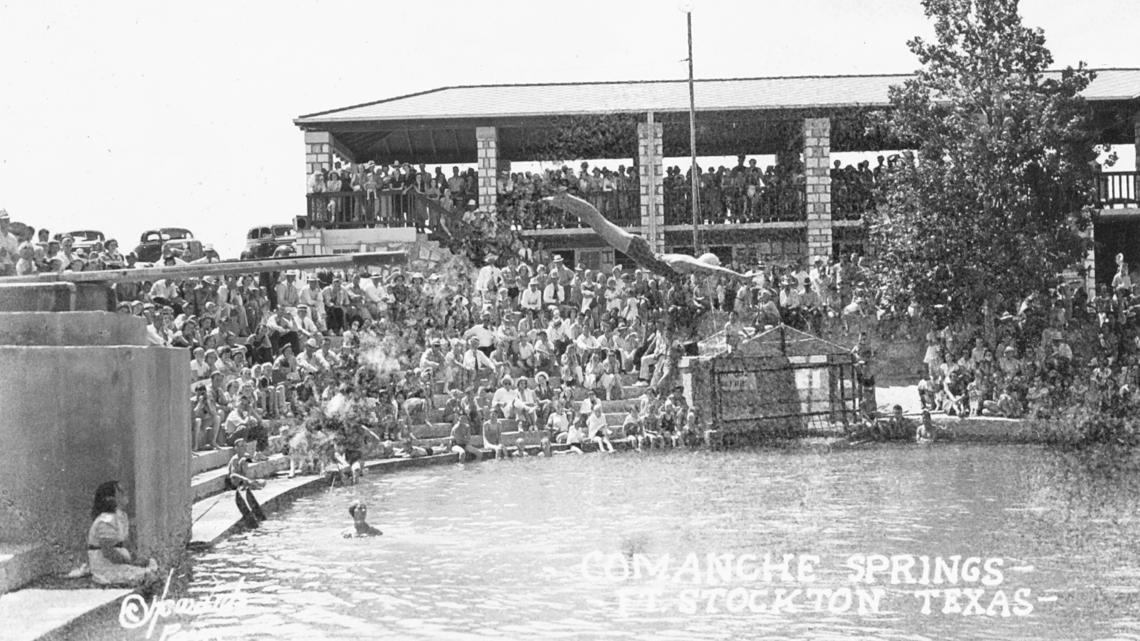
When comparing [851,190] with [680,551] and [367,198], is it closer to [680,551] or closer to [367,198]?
[367,198]

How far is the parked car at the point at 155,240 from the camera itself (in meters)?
31.3

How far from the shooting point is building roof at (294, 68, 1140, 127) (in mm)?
34344

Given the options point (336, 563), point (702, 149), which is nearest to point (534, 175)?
point (702, 149)

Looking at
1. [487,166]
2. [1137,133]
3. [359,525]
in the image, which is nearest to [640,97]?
[487,166]

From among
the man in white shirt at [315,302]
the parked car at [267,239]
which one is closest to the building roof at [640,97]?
the parked car at [267,239]

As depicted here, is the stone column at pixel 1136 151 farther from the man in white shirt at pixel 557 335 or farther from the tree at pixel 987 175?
the man in white shirt at pixel 557 335

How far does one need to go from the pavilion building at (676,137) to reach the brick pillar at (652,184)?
4cm

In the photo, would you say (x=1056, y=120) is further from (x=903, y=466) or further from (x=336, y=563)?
(x=336, y=563)

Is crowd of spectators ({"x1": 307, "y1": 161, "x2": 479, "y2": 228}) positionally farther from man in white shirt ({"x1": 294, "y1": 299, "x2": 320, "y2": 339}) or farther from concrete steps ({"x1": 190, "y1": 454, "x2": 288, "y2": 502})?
concrete steps ({"x1": 190, "y1": 454, "x2": 288, "y2": 502})

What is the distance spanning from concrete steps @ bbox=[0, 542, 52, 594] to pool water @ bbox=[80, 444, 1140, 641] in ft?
3.71

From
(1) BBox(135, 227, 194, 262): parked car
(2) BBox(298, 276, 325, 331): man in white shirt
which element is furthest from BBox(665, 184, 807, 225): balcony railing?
(2) BBox(298, 276, 325, 331): man in white shirt

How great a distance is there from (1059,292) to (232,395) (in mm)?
17310

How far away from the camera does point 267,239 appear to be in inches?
1316

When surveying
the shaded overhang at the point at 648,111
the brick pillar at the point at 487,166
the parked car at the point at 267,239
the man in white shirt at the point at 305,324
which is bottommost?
the man in white shirt at the point at 305,324
